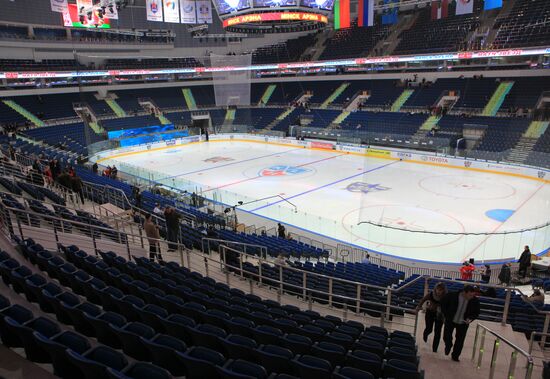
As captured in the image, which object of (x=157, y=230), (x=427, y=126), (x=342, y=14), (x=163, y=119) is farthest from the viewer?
(x=163, y=119)

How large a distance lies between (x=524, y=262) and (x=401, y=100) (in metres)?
30.6

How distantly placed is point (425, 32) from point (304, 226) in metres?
32.6

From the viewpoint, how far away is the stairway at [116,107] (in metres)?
45.1

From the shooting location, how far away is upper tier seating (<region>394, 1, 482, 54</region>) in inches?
1467

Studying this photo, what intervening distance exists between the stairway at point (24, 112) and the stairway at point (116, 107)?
817 cm

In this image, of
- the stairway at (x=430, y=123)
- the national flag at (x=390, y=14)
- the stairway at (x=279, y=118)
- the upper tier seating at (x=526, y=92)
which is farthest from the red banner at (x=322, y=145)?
the upper tier seating at (x=526, y=92)

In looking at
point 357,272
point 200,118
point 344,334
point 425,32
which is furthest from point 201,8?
point 344,334

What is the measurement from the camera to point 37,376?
4094 millimetres

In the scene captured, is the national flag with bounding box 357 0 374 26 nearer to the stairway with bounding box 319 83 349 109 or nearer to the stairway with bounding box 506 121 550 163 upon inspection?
the stairway with bounding box 506 121 550 163

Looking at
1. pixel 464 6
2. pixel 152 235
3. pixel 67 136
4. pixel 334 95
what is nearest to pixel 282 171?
pixel 464 6

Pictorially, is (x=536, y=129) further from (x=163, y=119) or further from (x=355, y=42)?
(x=163, y=119)

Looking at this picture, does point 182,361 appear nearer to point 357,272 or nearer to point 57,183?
point 357,272

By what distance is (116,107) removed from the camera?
4584 cm

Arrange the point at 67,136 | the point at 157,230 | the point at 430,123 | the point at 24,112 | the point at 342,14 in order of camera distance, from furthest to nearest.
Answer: the point at 24,112 < the point at 67,136 < the point at 430,123 < the point at 342,14 < the point at 157,230
